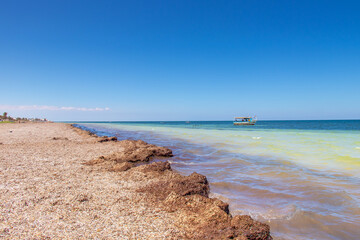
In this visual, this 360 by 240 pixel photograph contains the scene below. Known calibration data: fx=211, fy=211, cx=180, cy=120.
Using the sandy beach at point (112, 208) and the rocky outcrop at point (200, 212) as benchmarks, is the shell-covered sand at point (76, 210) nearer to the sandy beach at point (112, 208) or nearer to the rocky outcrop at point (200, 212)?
the sandy beach at point (112, 208)

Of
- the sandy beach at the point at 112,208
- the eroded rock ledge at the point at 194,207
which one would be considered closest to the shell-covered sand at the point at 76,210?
the sandy beach at the point at 112,208

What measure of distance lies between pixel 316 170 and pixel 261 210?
6681 mm

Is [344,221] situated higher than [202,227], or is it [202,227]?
[202,227]

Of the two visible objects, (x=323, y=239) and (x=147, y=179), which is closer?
(x=323, y=239)

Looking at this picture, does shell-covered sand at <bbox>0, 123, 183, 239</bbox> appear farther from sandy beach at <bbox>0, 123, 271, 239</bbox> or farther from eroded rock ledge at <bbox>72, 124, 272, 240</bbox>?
eroded rock ledge at <bbox>72, 124, 272, 240</bbox>

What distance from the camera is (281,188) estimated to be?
733 centimetres

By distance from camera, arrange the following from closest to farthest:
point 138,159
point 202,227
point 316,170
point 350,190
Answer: point 202,227 → point 350,190 → point 316,170 → point 138,159

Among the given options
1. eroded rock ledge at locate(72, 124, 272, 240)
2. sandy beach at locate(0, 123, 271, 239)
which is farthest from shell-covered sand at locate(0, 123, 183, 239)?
eroded rock ledge at locate(72, 124, 272, 240)

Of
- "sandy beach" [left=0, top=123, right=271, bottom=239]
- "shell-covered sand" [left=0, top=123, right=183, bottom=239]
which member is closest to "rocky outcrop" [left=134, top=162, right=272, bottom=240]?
"sandy beach" [left=0, top=123, right=271, bottom=239]

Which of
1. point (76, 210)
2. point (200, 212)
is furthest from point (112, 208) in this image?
point (200, 212)

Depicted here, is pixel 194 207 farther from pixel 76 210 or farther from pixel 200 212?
pixel 76 210

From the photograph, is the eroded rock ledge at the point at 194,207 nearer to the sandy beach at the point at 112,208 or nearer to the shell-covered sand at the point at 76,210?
the sandy beach at the point at 112,208

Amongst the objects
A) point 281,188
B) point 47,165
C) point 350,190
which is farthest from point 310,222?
point 47,165

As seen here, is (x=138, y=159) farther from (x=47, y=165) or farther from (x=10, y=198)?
(x=10, y=198)
